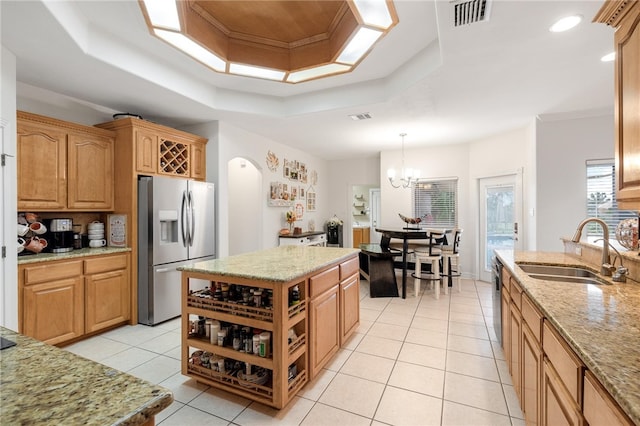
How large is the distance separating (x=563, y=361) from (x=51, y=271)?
3.75m

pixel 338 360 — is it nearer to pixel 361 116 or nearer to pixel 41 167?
pixel 361 116

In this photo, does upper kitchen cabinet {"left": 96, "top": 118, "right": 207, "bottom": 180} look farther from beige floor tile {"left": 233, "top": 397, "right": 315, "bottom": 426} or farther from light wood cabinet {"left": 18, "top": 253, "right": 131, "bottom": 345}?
beige floor tile {"left": 233, "top": 397, "right": 315, "bottom": 426}

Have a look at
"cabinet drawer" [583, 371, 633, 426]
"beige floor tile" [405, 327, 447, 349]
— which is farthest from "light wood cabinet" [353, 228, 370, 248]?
"cabinet drawer" [583, 371, 633, 426]

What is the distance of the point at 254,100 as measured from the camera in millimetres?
3842

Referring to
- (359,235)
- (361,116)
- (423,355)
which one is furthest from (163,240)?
(359,235)

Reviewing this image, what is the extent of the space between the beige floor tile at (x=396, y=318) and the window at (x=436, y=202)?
2647 millimetres

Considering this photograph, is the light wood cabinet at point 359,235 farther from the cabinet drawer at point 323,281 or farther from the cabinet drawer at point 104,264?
the cabinet drawer at point 104,264

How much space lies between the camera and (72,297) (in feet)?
9.45

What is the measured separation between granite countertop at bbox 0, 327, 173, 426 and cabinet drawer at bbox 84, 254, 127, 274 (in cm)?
259

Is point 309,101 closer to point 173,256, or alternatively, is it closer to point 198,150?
point 198,150

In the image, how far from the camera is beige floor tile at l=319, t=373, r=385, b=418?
6.49 feet

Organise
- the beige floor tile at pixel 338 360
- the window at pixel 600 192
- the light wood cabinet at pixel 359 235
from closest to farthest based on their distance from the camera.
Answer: the beige floor tile at pixel 338 360 → the window at pixel 600 192 → the light wood cabinet at pixel 359 235

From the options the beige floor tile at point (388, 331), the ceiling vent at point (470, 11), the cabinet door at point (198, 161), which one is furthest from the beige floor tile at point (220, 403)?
the ceiling vent at point (470, 11)

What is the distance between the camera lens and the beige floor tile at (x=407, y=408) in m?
1.85
